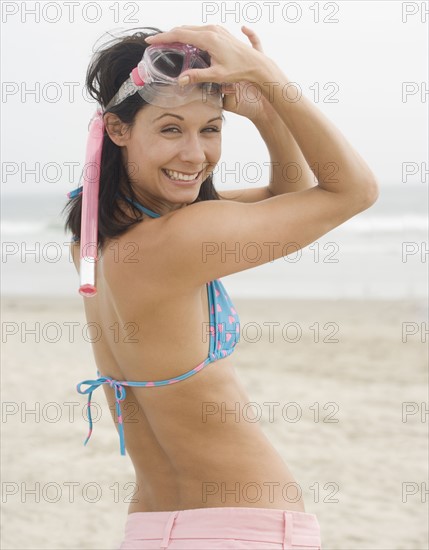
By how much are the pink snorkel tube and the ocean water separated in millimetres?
11151

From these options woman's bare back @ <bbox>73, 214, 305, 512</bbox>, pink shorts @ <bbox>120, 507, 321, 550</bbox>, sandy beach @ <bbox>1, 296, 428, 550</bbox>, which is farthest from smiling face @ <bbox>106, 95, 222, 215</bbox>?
sandy beach @ <bbox>1, 296, 428, 550</bbox>

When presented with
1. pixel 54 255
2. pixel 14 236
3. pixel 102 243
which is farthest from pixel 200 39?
pixel 14 236

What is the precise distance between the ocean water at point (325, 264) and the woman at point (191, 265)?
36.6ft

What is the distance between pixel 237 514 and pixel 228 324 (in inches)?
17.6

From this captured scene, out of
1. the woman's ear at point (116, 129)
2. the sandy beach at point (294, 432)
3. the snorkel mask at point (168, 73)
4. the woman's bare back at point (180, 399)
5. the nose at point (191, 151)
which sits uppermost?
the snorkel mask at point (168, 73)

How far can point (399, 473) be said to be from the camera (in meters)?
6.45

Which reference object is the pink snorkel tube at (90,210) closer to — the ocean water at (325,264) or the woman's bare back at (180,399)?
the woman's bare back at (180,399)

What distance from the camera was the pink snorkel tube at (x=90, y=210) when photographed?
2119 millimetres

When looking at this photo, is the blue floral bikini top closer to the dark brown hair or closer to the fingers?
the dark brown hair

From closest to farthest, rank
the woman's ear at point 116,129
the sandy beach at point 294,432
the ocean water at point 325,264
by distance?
1. the woman's ear at point 116,129
2. the sandy beach at point 294,432
3. the ocean water at point 325,264

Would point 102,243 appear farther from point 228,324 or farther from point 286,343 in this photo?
point 286,343

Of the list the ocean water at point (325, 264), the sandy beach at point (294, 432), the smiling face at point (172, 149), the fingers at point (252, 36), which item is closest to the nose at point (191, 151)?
the smiling face at point (172, 149)

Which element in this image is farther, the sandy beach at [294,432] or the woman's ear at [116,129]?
the sandy beach at [294,432]

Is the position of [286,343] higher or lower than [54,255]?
lower
